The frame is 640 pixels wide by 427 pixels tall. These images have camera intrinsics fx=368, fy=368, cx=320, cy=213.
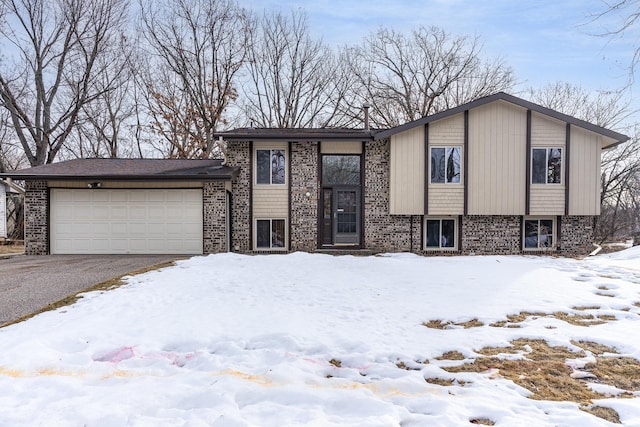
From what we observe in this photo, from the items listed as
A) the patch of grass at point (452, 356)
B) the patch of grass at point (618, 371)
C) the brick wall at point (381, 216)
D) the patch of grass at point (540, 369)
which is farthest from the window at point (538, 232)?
the patch of grass at point (452, 356)

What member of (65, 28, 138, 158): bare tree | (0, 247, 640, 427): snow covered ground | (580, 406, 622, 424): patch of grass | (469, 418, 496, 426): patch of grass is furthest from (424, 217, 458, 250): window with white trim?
(65, 28, 138, 158): bare tree

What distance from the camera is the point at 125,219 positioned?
1195 centimetres

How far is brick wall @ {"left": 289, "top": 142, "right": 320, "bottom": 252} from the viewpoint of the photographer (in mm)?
12766

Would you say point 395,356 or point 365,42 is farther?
point 365,42

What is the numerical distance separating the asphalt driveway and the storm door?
5.66 metres

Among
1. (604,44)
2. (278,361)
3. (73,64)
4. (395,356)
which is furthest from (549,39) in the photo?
(73,64)

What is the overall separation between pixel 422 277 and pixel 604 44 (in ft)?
18.6

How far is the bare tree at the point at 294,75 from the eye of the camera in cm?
2302

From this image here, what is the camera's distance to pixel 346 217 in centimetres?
1342

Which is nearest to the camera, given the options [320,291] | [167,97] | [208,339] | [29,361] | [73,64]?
[29,361]

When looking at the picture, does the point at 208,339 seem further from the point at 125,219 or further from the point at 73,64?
the point at 73,64

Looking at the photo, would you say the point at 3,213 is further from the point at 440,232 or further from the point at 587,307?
the point at 587,307

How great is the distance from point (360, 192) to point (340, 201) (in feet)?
2.75

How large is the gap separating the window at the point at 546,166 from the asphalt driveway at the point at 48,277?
12333 millimetres
